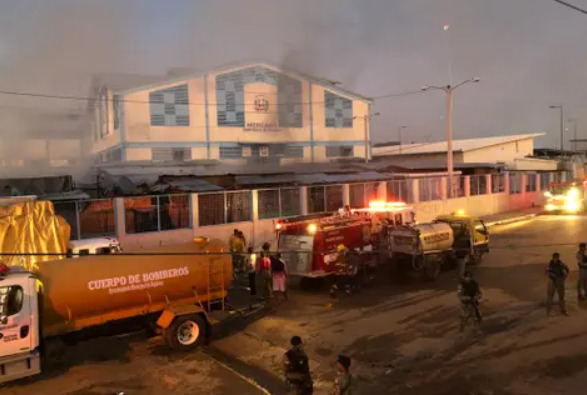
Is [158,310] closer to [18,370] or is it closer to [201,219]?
[18,370]

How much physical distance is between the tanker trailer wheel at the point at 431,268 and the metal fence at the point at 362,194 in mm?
8628

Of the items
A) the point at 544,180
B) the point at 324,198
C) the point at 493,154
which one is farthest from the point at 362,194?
the point at 493,154

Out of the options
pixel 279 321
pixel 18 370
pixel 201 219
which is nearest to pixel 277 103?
pixel 201 219

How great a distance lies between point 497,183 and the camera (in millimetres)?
34125

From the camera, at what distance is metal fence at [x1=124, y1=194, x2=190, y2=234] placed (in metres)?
16.1

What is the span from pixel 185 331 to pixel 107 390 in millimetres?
1969

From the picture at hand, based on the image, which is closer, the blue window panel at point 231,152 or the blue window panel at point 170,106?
the blue window panel at point 170,106

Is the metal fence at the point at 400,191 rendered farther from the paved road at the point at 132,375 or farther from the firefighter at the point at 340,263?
the paved road at the point at 132,375

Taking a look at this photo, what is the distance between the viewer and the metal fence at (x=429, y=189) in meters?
27.1

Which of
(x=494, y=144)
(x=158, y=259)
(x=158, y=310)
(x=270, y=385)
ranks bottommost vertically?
(x=270, y=385)

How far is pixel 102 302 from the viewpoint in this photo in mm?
8836

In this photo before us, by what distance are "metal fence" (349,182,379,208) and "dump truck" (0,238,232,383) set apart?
13131 millimetres

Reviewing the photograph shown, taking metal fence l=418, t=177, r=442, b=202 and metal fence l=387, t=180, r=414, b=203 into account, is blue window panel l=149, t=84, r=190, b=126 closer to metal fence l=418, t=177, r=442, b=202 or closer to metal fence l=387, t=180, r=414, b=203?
metal fence l=387, t=180, r=414, b=203

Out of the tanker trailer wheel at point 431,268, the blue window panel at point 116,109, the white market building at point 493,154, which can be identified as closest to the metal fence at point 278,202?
the tanker trailer wheel at point 431,268
